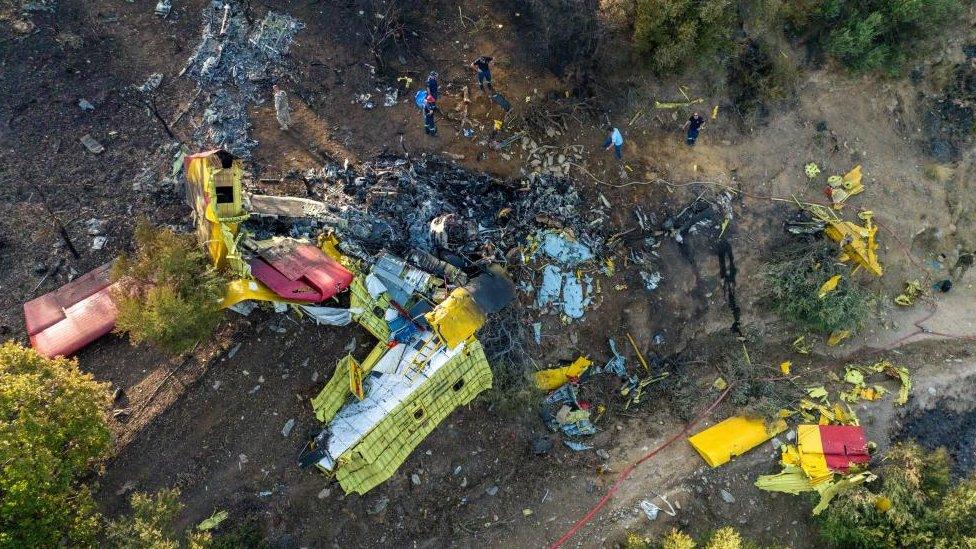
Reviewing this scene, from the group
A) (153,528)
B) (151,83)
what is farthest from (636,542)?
(151,83)

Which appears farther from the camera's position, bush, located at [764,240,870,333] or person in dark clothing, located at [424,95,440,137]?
bush, located at [764,240,870,333]

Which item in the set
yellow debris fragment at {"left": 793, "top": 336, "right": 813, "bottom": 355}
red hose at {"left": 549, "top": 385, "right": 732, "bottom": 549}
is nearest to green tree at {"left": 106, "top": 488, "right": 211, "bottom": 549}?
red hose at {"left": 549, "top": 385, "right": 732, "bottom": 549}

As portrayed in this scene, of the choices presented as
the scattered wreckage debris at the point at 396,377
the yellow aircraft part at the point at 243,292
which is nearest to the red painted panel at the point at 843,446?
the scattered wreckage debris at the point at 396,377

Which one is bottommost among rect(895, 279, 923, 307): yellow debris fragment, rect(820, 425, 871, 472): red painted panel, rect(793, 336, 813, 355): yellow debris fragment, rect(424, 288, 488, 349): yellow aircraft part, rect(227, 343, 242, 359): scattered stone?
Result: rect(820, 425, 871, 472): red painted panel

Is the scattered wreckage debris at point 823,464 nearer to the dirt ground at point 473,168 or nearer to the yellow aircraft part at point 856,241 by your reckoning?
the dirt ground at point 473,168

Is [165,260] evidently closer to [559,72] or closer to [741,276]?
[559,72]

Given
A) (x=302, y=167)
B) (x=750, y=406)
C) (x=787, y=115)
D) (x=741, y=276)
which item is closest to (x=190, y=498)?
(x=302, y=167)

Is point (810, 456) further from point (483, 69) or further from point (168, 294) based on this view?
point (168, 294)

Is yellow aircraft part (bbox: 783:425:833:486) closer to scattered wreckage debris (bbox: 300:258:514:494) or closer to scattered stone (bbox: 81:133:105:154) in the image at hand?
scattered wreckage debris (bbox: 300:258:514:494)
